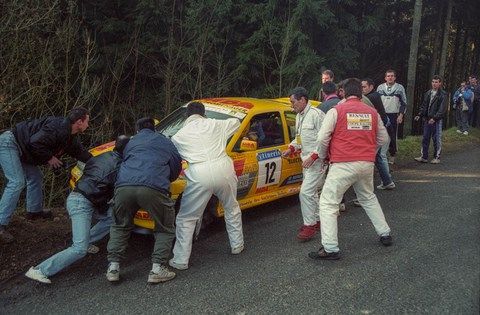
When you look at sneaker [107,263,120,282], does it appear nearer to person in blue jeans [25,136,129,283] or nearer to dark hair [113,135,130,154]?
person in blue jeans [25,136,129,283]

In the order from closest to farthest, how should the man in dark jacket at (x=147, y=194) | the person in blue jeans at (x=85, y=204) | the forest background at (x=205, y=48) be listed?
the man in dark jacket at (x=147, y=194) < the person in blue jeans at (x=85, y=204) < the forest background at (x=205, y=48)

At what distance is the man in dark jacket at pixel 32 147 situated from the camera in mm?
4898

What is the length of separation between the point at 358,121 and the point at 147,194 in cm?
228

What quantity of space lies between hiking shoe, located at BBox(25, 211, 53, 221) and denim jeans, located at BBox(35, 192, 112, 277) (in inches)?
68.7

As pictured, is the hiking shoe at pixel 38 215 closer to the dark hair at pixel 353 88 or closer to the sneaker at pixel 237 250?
the sneaker at pixel 237 250

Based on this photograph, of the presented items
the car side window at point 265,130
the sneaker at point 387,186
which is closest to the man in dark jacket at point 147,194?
the car side window at point 265,130

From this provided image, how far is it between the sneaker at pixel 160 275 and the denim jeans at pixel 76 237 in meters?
0.69

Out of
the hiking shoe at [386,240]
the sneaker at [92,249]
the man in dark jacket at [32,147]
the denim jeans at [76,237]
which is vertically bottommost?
the sneaker at [92,249]

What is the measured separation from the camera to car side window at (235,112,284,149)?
5997 millimetres

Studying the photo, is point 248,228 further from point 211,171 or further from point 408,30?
point 408,30

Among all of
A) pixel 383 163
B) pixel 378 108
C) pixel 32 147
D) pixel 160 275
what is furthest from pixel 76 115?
pixel 383 163

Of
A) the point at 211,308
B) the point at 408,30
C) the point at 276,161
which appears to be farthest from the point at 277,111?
the point at 408,30

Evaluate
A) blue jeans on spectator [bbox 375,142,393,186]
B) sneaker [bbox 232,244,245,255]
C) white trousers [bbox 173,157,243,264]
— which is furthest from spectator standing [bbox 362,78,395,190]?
white trousers [bbox 173,157,243,264]

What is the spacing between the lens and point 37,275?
4184 mm
